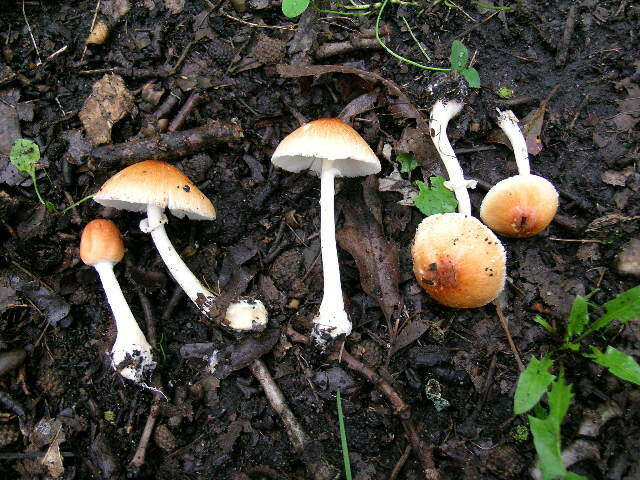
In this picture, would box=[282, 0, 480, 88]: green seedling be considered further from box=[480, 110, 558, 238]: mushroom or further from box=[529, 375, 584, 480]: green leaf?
box=[529, 375, 584, 480]: green leaf

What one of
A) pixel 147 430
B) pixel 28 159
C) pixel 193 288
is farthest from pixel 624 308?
pixel 28 159

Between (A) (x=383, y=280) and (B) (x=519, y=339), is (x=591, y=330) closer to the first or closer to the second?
(B) (x=519, y=339)

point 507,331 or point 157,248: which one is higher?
point 157,248

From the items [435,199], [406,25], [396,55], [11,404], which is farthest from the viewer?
[406,25]

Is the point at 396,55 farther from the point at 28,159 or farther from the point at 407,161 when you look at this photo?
the point at 28,159

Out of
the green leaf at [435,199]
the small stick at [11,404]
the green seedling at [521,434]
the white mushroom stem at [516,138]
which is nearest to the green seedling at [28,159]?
the small stick at [11,404]

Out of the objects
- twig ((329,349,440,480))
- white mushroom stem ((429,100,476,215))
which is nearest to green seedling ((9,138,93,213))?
twig ((329,349,440,480))
